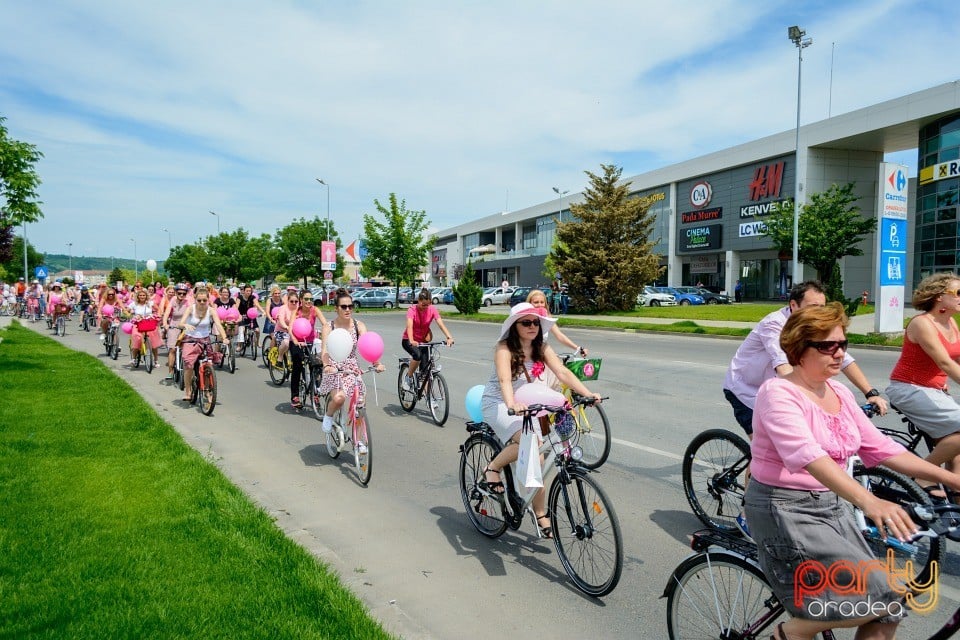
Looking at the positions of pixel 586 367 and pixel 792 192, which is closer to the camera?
pixel 586 367

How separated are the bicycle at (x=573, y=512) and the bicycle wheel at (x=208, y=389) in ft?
20.0

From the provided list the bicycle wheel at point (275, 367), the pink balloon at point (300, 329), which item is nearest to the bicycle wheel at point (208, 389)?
the pink balloon at point (300, 329)

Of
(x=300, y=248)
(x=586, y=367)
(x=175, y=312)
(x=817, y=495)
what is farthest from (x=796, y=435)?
(x=300, y=248)

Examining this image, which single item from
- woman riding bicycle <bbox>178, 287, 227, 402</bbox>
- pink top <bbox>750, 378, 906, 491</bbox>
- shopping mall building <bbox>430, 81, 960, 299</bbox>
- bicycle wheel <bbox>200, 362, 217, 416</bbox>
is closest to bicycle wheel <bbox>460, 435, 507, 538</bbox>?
pink top <bbox>750, 378, 906, 491</bbox>

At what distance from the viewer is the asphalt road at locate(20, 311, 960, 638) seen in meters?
3.75

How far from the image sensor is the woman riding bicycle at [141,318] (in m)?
14.3

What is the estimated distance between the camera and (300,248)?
57.7 meters

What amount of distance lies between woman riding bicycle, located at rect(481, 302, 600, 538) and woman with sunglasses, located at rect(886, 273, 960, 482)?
88.0 inches

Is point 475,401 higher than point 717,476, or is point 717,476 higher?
point 475,401

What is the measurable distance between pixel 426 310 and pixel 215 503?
5.05m

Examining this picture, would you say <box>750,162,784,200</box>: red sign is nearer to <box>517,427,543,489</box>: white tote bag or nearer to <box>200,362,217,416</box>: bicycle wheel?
<box>200,362,217,416</box>: bicycle wheel

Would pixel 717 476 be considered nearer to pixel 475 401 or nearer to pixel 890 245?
pixel 475 401

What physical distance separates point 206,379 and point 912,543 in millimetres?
9003

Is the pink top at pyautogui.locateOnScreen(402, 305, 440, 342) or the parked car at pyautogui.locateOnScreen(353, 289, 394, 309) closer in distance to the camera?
the pink top at pyautogui.locateOnScreen(402, 305, 440, 342)
